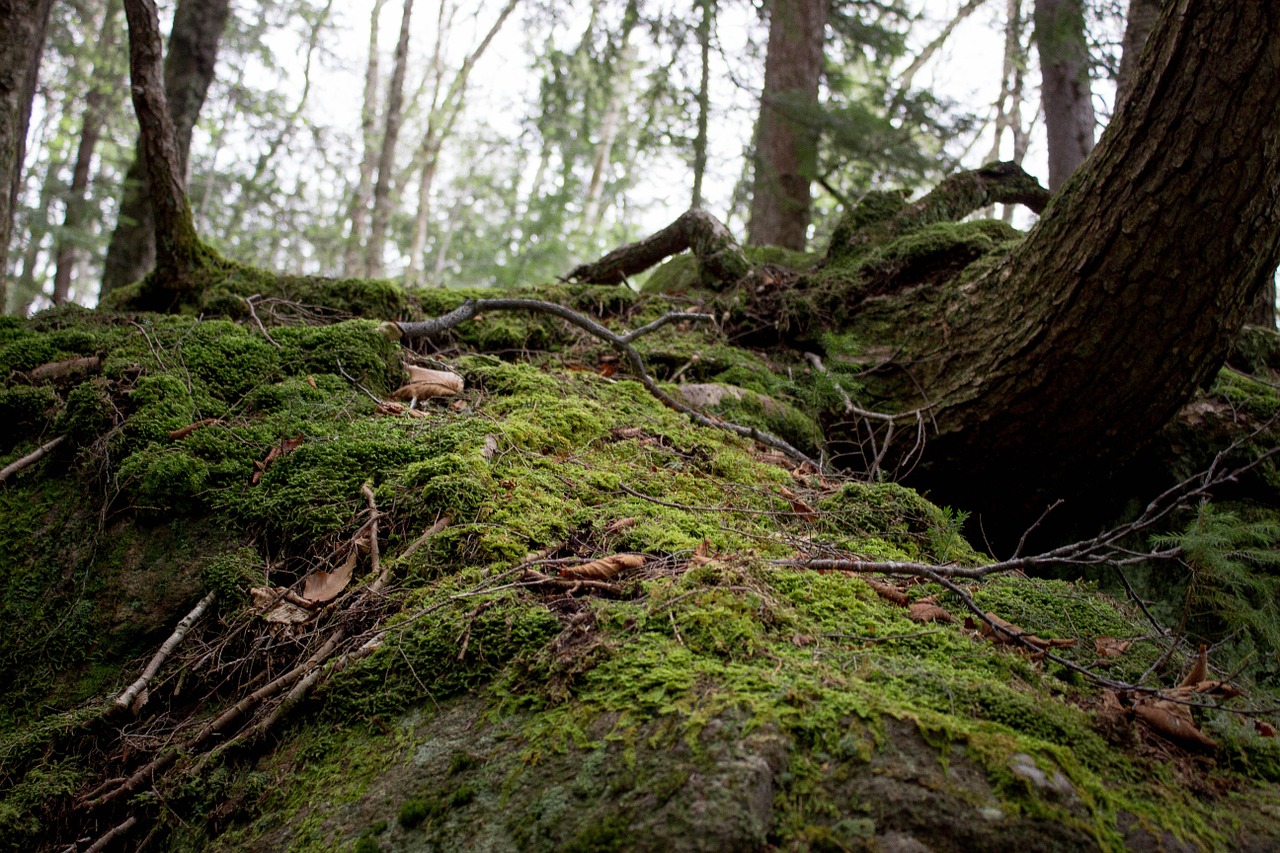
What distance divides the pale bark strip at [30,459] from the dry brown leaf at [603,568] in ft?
6.79

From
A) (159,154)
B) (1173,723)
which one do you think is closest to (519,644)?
(1173,723)

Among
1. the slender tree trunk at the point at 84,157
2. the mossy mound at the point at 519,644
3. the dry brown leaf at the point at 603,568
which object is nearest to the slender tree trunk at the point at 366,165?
the slender tree trunk at the point at 84,157

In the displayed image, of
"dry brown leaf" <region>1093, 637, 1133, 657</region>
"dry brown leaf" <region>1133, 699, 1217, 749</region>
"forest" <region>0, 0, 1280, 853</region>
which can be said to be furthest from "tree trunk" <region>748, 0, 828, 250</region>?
"dry brown leaf" <region>1133, 699, 1217, 749</region>

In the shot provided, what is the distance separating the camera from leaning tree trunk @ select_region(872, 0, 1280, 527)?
2.84 metres

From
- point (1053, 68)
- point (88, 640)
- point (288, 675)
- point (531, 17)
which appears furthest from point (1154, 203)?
point (531, 17)

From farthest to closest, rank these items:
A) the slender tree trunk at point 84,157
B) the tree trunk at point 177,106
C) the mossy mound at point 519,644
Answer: the slender tree trunk at point 84,157 → the tree trunk at point 177,106 → the mossy mound at point 519,644

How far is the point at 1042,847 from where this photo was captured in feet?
3.95

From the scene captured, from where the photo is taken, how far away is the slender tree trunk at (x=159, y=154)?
12.5ft

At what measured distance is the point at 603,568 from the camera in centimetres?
197

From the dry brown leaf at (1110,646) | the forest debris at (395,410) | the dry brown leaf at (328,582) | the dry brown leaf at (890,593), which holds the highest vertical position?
the forest debris at (395,410)

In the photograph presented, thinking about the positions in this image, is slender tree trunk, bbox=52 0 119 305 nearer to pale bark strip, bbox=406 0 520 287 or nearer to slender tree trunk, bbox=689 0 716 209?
pale bark strip, bbox=406 0 520 287

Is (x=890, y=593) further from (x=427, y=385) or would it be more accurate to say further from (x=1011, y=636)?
(x=427, y=385)

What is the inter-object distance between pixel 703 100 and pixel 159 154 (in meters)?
5.97

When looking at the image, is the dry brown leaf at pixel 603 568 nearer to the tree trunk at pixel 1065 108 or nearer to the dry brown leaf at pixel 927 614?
the dry brown leaf at pixel 927 614
